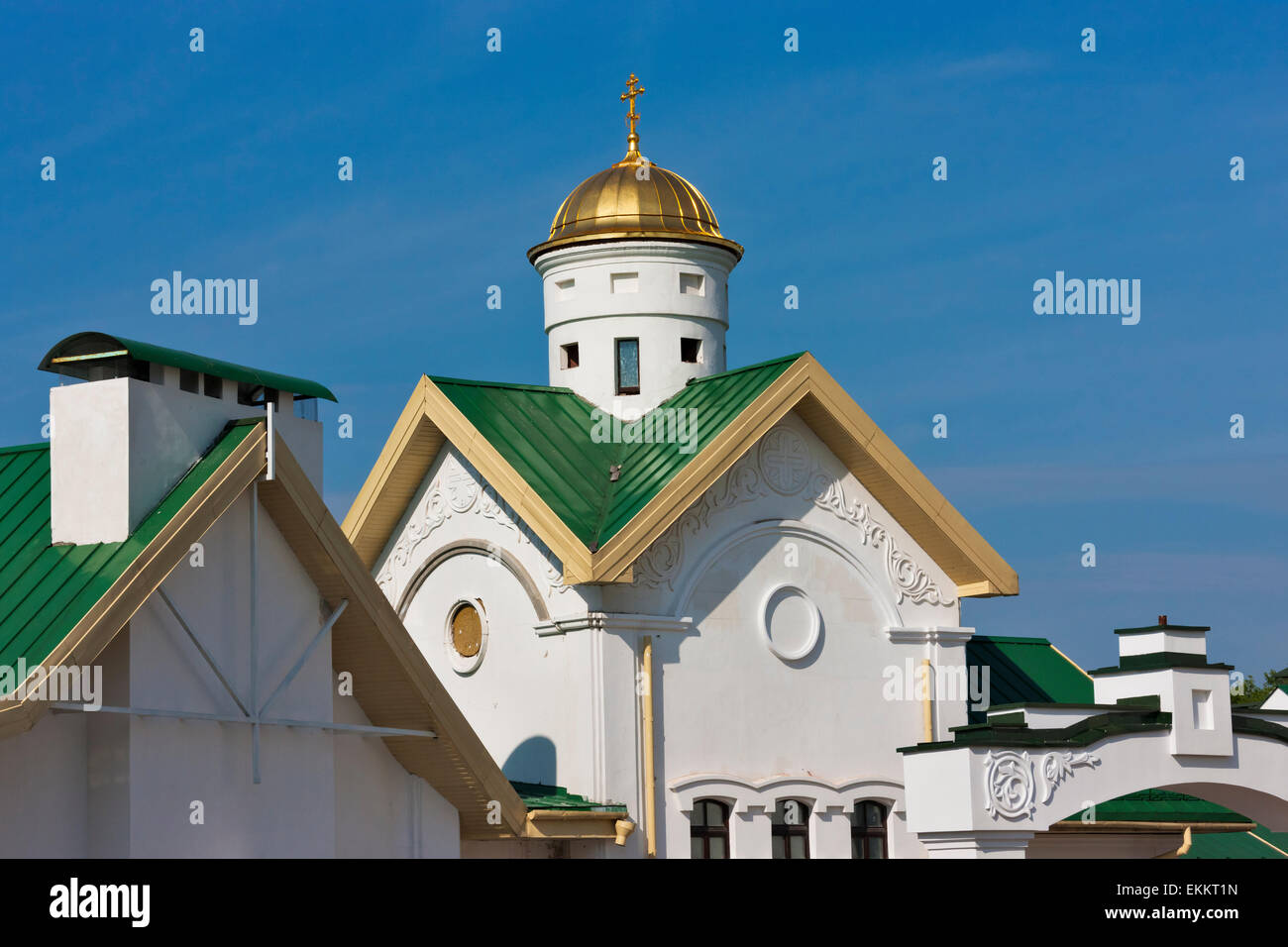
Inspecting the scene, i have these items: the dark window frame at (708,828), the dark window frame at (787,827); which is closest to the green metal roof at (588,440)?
the dark window frame at (708,828)

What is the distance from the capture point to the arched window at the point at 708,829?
2523 cm

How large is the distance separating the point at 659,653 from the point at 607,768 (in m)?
1.67

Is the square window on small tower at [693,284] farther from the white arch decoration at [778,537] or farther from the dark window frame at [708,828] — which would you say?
the dark window frame at [708,828]

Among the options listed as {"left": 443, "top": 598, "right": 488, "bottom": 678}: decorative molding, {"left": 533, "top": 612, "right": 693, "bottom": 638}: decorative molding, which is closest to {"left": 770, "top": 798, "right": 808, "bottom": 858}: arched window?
{"left": 533, "top": 612, "right": 693, "bottom": 638}: decorative molding

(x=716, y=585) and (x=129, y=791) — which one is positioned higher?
(x=716, y=585)

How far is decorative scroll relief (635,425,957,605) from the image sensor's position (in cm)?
2547

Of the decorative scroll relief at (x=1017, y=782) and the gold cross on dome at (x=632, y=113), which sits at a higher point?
the gold cross on dome at (x=632, y=113)

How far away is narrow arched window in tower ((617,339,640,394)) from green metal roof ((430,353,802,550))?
0.59 metres

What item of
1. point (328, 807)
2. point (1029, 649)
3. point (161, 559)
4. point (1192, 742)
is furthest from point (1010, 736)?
point (1029, 649)

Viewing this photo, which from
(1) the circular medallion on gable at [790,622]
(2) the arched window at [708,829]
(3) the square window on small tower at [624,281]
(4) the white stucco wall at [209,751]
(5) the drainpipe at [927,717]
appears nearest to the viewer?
(4) the white stucco wall at [209,751]

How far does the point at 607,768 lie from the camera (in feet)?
80.3

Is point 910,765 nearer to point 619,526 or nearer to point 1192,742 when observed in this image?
point 1192,742

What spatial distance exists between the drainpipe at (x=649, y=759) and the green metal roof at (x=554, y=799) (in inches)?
15.7
